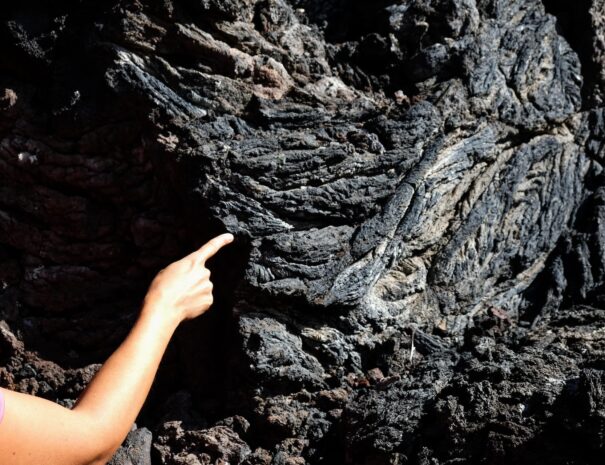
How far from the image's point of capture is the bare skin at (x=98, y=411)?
1380 mm

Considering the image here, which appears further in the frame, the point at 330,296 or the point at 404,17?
the point at 404,17

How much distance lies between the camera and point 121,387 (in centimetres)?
152

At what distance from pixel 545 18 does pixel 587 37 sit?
0.29m

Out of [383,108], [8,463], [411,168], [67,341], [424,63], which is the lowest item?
[8,463]

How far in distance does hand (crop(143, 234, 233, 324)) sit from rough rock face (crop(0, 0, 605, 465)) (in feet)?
4.23

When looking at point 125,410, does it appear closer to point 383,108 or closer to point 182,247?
point 182,247

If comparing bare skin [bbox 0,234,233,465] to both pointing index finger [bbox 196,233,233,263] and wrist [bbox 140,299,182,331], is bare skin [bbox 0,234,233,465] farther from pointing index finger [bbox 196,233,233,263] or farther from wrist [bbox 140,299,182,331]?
pointing index finger [bbox 196,233,233,263]

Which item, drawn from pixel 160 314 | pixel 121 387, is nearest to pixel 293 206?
pixel 160 314

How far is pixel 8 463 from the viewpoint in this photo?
1373 mm

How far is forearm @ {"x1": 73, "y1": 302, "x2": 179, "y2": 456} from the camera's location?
4.90ft

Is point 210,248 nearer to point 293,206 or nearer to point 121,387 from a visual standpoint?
point 121,387

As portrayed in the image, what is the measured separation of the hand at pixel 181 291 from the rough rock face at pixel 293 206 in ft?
4.23

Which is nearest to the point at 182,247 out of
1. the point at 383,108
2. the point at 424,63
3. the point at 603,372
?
the point at 383,108

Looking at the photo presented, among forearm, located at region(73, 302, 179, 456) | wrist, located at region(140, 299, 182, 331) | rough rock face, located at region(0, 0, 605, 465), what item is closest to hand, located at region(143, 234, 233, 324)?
wrist, located at region(140, 299, 182, 331)
